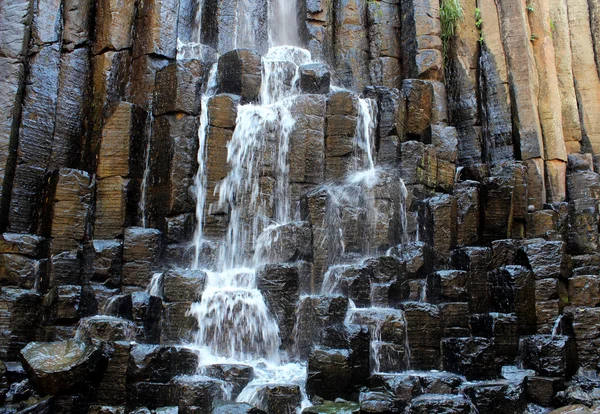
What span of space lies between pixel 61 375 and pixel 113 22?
9065 millimetres

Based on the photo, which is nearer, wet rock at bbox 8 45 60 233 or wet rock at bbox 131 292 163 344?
wet rock at bbox 131 292 163 344

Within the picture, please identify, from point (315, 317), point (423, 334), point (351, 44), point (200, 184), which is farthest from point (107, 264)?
point (351, 44)

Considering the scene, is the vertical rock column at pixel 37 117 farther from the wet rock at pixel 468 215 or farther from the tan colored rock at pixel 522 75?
the tan colored rock at pixel 522 75

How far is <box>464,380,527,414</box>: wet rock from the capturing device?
26.8ft

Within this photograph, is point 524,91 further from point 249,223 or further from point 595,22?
point 249,223

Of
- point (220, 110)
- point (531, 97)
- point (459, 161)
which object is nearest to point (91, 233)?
point (220, 110)

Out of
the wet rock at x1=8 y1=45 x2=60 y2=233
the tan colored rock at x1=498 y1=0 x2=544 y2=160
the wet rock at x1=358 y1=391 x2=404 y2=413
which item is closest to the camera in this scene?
the wet rock at x1=358 y1=391 x2=404 y2=413

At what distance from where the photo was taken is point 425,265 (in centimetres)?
1102

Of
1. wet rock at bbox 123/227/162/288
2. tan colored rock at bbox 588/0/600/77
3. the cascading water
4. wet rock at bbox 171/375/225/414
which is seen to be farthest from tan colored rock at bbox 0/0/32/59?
tan colored rock at bbox 588/0/600/77

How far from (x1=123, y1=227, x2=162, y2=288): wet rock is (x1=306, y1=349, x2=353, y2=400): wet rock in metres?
4.15

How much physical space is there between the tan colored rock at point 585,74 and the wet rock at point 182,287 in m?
11.5

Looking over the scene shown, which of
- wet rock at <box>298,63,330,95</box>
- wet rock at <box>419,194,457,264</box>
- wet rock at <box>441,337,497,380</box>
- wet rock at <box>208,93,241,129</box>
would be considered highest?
wet rock at <box>298,63,330,95</box>

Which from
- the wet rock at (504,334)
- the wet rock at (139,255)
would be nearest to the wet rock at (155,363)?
the wet rock at (139,255)

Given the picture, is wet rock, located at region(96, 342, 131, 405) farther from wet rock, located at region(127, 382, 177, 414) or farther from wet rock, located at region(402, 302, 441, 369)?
wet rock, located at region(402, 302, 441, 369)
